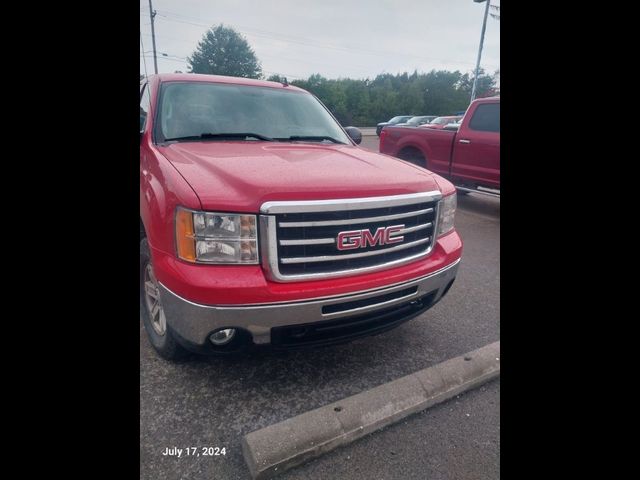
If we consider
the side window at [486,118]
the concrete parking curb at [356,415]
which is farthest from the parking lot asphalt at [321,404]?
the side window at [486,118]

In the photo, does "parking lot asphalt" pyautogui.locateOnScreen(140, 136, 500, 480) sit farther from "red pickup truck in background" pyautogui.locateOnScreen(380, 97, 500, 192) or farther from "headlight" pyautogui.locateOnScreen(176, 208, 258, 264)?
"red pickup truck in background" pyautogui.locateOnScreen(380, 97, 500, 192)

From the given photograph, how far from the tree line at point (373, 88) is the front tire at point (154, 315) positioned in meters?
7.76

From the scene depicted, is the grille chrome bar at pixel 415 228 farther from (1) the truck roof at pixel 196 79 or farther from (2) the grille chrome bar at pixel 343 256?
(1) the truck roof at pixel 196 79

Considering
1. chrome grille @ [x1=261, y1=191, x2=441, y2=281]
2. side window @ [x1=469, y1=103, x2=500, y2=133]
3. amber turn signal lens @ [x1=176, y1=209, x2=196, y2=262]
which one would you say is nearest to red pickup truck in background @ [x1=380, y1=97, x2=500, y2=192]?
side window @ [x1=469, y1=103, x2=500, y2=133]

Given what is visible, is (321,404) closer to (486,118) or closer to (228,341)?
(228,341)

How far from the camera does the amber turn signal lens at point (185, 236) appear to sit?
1.53 m

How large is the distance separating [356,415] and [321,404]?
0.79 feet

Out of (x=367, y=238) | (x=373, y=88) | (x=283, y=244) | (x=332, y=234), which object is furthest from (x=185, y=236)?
(x=373, y=88)

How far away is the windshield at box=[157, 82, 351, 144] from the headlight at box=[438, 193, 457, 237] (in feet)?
3.68
